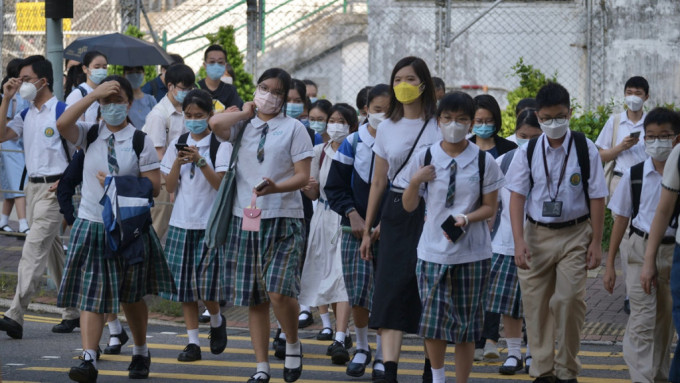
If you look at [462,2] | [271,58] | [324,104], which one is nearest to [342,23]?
[271,58]

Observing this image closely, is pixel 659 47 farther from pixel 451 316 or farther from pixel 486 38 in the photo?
pixel 451 316

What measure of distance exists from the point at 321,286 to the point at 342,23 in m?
11.7

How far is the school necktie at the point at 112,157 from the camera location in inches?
304

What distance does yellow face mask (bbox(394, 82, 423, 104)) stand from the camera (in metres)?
7.22

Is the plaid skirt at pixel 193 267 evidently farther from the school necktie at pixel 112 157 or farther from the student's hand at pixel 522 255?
the student's hand at pixel 522 255

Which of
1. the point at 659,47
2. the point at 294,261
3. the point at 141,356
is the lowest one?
the point at 141,356

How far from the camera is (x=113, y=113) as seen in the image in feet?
25.4

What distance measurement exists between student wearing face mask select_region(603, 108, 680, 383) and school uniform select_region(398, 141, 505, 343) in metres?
1.01

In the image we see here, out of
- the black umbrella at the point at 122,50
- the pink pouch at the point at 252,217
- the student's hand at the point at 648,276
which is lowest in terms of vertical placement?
the student's hand at the point at 648,276

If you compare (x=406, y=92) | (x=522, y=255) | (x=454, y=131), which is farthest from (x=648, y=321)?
(x=406, y=92)

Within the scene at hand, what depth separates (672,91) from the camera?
16453 mm

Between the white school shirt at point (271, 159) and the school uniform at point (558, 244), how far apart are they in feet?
4.36

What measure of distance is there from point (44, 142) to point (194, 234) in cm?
157

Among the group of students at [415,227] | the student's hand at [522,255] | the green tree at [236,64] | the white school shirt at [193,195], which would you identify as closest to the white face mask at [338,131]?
the group of students at [415,227]
